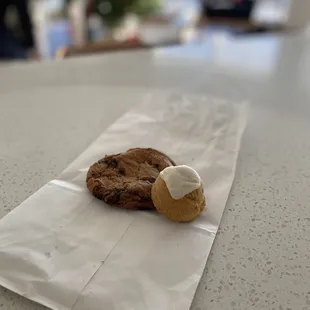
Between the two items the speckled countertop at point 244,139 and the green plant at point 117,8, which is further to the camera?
the green plant at point 117,8

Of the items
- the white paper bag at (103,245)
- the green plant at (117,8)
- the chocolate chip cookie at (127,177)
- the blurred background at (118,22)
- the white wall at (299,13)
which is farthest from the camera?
the green plant at (117,8)

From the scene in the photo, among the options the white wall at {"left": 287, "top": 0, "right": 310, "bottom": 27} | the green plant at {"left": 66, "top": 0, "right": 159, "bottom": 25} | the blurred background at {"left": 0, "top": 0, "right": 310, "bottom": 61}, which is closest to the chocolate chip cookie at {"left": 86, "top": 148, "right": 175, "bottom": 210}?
the white wall at {"left": 287, "top": 0, "right": 310, "bottom": 27}

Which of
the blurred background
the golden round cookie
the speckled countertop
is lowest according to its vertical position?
the blurred background

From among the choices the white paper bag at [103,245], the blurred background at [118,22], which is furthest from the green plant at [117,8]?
the white paper bag at [103,245]

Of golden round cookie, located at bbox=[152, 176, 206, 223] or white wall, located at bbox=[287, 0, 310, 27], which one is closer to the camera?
golden round cookie, located at bbox=[152, 176, 206, 223]

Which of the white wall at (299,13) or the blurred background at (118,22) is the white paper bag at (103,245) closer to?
the white wall at (299,13)

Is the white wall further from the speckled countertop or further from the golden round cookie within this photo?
the golden round cookie
